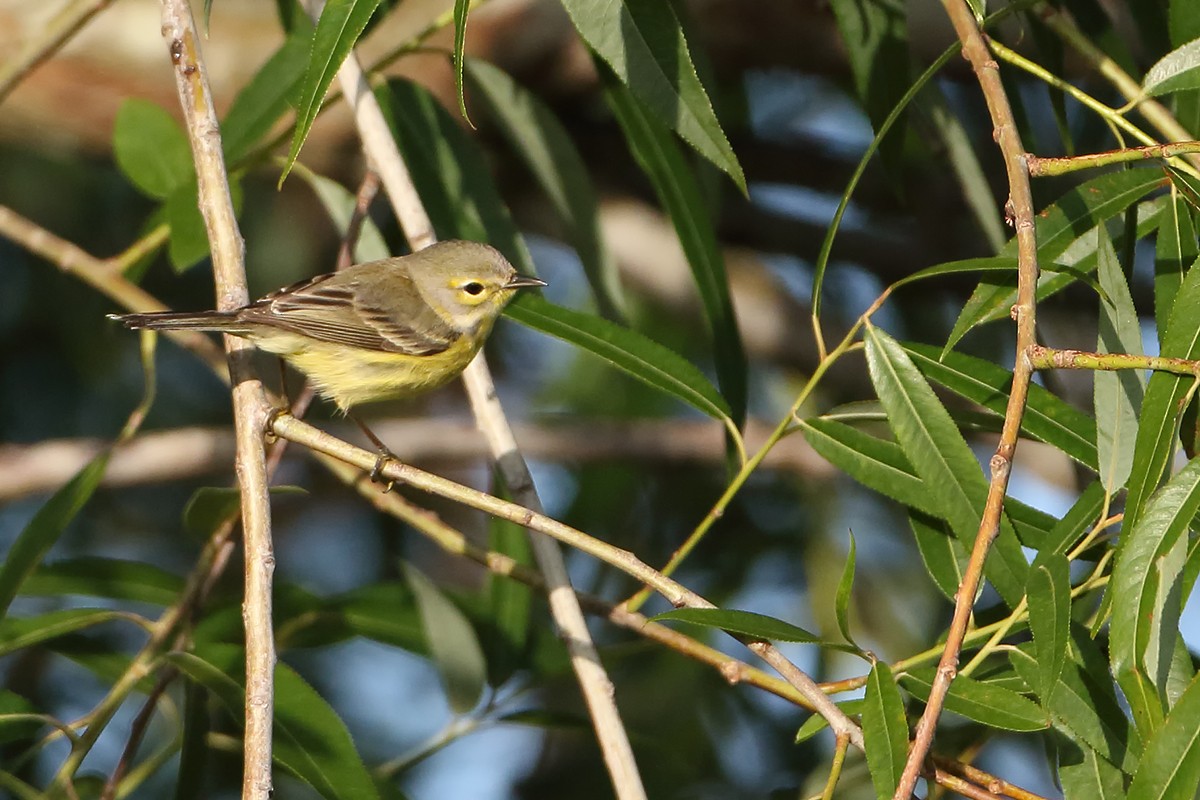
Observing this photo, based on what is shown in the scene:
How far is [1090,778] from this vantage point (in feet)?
7.46

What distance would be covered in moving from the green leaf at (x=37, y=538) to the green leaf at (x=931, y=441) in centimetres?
177

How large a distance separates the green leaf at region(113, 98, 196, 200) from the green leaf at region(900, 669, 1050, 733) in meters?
2.52

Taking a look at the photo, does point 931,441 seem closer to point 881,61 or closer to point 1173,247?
point 1173,247

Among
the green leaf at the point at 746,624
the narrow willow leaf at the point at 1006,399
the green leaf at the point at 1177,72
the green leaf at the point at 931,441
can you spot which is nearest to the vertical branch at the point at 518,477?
the green leaf at the point at 746,624

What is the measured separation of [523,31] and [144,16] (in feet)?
5.43

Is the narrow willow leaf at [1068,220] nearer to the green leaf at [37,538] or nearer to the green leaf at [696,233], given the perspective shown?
the green leaf at [696,233]

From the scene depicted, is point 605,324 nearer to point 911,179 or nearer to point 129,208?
point 911,179

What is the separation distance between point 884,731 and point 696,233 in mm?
1409

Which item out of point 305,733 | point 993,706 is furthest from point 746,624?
point 305,733

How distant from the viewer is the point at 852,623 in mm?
5277

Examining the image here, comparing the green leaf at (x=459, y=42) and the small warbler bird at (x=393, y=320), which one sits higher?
the small warbler bird at (x=393, y=320)

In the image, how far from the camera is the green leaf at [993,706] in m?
2.13

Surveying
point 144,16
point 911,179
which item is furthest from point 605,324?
point 144,16

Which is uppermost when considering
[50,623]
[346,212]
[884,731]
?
[346,212]
